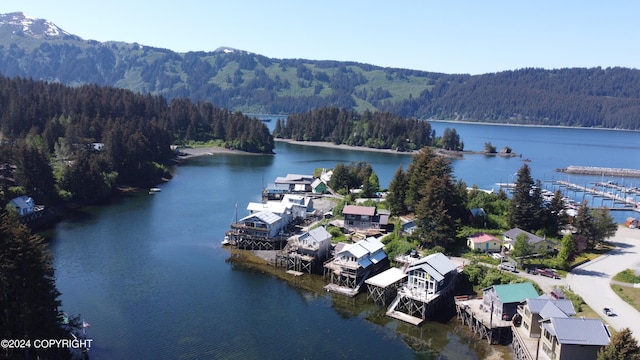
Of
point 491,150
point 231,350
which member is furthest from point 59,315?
point 491,150

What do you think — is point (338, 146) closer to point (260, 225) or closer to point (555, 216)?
point (260, 225)

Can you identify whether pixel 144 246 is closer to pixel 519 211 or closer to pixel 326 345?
pixel 326 345

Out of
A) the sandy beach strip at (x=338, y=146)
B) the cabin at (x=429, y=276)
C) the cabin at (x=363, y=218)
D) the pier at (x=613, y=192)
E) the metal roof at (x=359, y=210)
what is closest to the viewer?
the cabin at (x=429, y=276)

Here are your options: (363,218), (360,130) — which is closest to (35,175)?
(363,218)

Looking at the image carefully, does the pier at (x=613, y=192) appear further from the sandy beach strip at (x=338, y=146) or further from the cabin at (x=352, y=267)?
the cabin at (x=352, y=267)

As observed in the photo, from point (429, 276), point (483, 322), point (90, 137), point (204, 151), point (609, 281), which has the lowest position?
point (483, 322)

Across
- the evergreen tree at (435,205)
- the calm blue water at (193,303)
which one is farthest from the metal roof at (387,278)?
the evergreen tree at (435,205)
